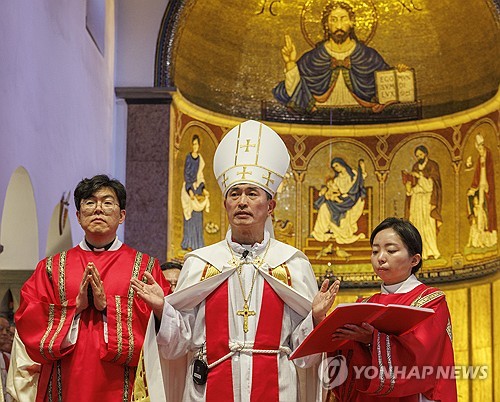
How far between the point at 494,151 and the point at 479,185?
56 cm

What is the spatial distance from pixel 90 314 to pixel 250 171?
1.12 metres

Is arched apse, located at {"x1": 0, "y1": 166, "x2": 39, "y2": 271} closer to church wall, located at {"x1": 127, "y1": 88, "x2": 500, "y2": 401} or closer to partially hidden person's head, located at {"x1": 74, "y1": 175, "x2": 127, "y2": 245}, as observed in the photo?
church wall, located at {"x1": 127, "y1": 88, "x2": 500, "y2": 401}

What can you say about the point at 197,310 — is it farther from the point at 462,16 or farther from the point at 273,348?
the point at 462,16

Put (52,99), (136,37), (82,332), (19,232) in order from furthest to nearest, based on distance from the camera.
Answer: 1. (136,37)
2. (52,99)
3. (19,232)
4. (82,332)

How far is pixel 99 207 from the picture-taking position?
5.86 meters

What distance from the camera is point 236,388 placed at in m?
5.58

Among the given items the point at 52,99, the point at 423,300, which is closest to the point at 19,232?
the point at 52,99

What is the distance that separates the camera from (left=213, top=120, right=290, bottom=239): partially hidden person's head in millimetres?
5668

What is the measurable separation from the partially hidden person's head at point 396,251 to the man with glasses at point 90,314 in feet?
3.74

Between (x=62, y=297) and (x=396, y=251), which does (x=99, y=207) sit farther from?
(x=396, y=251)

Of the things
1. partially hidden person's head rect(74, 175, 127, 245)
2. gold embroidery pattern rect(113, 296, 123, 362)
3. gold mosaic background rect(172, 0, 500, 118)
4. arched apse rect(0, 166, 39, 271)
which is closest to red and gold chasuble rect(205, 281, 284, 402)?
gold embroidery pattern rect(113, 296, 123, 362)

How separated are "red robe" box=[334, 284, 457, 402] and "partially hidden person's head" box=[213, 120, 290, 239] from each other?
0.82 metres

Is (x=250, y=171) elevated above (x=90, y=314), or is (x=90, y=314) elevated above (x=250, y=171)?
(x=250, y=171)

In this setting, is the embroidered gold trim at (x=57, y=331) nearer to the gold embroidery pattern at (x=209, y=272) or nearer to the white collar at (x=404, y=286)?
the gold embroidery pattern at (x=209, y=272)
